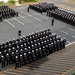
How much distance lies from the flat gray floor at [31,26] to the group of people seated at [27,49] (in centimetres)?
348

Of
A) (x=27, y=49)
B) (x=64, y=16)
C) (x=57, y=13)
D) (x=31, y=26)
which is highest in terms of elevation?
(x=57, y=13)

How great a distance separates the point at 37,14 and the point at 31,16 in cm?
149

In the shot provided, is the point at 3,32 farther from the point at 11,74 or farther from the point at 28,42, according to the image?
the point at 11,74

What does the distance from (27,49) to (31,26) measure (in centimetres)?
955

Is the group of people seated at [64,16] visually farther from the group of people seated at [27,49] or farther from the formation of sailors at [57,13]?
Result: the group of people seated at [27,49]

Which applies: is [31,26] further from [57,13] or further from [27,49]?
[27,49]

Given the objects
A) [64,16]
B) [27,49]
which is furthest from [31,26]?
[27,49]

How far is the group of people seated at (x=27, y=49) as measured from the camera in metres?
12.8

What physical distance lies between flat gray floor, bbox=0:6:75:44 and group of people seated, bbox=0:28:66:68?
348cm

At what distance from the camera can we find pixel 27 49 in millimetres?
13539

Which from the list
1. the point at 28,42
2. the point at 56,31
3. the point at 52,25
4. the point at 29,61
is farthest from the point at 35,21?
the point at 29,61

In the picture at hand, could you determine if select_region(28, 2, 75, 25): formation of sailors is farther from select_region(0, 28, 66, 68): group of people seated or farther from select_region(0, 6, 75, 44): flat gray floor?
select_region(0, 28, 66, 68): group of people seated

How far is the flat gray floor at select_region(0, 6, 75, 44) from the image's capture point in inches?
785

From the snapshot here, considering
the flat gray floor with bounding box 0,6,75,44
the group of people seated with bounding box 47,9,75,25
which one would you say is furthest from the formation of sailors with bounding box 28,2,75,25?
the flat gray floor with bounding box 0,6,75,44
